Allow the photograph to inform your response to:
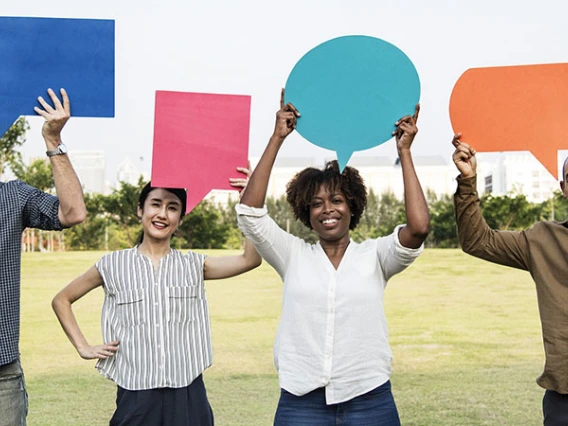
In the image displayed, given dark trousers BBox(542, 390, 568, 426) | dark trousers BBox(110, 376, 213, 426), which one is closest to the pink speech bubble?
dark trousers BBox(110, 376, 213, 426)

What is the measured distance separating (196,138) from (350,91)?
507 mm

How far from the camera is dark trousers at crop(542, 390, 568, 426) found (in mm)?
1965

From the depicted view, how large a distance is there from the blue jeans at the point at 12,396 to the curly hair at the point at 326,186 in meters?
0.92

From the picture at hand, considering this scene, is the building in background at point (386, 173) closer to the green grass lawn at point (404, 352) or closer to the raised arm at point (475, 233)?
the green grass lawn at point (404, 352)

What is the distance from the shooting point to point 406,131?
6.80ft

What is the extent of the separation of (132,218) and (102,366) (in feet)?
59.0

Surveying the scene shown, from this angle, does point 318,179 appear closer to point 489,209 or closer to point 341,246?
point 341,246

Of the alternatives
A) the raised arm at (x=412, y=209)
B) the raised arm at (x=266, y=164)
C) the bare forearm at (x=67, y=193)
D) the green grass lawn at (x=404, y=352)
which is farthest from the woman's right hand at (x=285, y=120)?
the green grass lawn at (x=404, y=352)

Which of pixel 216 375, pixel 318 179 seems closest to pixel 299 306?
pixel 318 179

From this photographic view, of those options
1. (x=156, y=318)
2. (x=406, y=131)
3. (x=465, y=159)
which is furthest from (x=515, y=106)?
(x=156, y=318)

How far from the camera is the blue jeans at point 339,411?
6.43 feet

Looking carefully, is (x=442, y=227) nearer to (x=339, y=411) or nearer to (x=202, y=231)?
→ (x=202, y=231)

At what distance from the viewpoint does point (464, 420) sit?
16.3 feet

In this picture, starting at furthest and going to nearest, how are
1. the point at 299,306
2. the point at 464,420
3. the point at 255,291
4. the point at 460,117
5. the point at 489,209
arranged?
the point at 489,209 → the point at 255,291 → the point at 464,420 → the point at 460,117 → the point at 299,306
